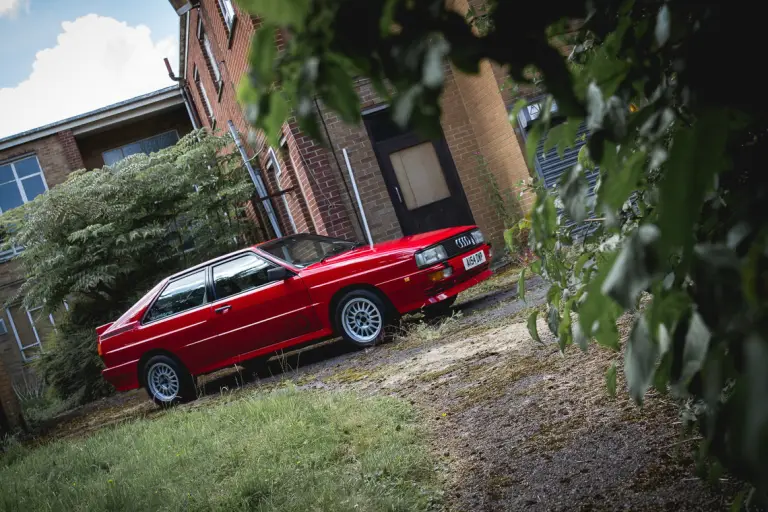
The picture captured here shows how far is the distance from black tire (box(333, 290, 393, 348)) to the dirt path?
2.62ft

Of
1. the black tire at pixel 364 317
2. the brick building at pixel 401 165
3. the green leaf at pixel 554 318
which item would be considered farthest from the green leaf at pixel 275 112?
the brick building at pixel 401 165

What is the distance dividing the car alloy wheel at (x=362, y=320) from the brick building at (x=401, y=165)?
4150 millimetres

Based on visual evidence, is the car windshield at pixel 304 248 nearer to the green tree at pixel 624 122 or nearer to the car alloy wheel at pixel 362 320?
the car alloy wheel at pixel 362 320

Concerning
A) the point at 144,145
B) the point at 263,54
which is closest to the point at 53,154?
the point at 144,145

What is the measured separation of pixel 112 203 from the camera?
48.3 ft

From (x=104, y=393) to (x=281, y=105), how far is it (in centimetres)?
1413

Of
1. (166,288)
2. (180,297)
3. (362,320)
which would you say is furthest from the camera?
(166,288)

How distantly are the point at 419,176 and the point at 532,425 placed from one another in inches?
365

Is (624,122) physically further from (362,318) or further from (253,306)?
(253,306)

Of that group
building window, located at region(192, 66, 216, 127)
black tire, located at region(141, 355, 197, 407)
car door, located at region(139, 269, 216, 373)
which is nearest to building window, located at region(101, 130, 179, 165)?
building window, located at region(192, 66, 216, 127)

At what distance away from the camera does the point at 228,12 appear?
45.5 ft

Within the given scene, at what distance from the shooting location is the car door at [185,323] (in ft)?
28.3

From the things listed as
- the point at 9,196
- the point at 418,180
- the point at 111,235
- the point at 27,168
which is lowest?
the point at 418,180

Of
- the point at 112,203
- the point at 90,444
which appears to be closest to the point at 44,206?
the point at 112,203
